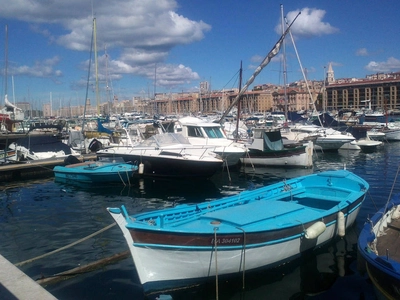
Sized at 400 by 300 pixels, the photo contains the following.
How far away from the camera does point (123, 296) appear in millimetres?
7855

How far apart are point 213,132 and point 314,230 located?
1578 cm

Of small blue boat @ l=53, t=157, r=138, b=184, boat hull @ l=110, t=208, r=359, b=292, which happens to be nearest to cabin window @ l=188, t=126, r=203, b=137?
small blue boat @ l=53, t=157, r=138, b=184

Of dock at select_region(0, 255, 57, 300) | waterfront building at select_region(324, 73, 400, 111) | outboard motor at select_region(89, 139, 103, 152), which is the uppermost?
waterfront building at select_region(324, 73, 400, 111)

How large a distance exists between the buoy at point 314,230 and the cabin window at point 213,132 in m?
15.3

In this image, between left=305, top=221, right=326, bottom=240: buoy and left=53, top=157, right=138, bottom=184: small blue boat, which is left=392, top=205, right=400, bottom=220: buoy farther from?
left=53, top=157, right=138, bottom=184: small blue boat

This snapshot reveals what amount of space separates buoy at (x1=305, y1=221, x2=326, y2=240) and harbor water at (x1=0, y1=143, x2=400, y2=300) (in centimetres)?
103

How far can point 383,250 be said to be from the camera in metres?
7.74

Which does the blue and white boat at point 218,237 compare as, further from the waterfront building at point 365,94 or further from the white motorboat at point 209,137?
the waterfront building at point 365,94

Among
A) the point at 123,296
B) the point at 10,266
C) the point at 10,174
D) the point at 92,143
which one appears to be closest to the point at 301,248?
the point at 123,296

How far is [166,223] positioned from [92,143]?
73.8 feet

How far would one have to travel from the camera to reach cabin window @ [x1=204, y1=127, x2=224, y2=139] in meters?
23.9

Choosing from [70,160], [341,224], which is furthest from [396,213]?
[70,160]

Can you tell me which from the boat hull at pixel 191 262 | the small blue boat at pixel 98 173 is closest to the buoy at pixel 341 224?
the boat hull at pixel 191 262

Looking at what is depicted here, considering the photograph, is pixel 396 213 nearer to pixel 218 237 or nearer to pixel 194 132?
pixel 218 237
